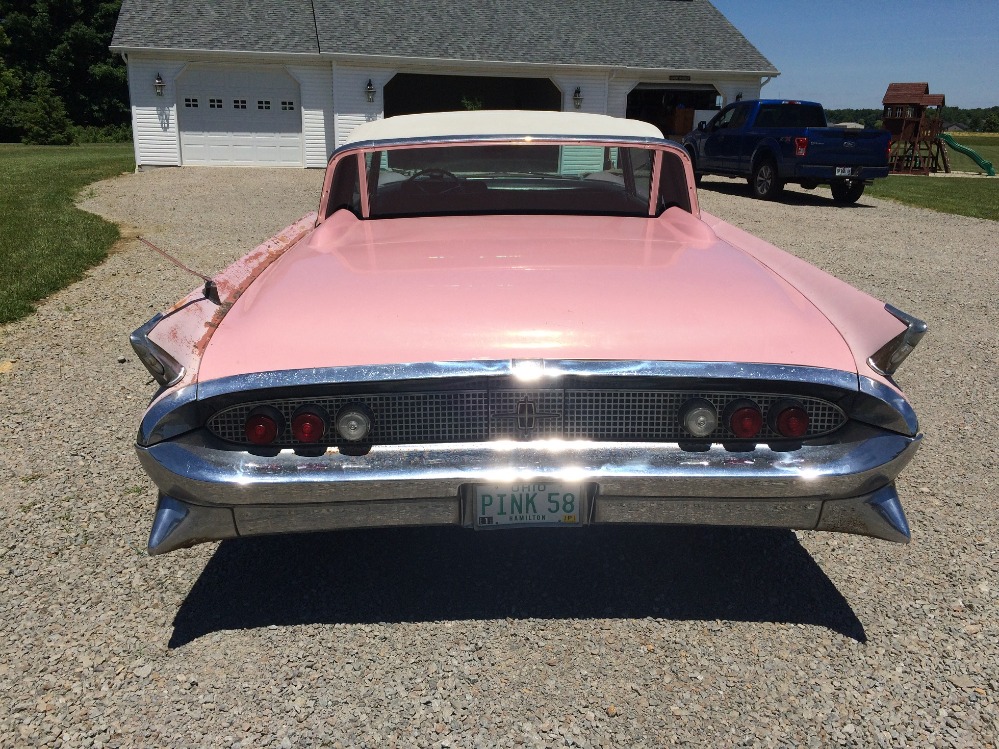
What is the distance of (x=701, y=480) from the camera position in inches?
92.1

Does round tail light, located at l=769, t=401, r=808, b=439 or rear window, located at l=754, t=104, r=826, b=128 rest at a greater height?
rear window, located at l=754, t=104, r=826, b=128

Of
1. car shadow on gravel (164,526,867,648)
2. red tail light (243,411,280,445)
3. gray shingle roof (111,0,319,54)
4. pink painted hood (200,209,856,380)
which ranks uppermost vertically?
gray shingle roof (111,0,319,54)

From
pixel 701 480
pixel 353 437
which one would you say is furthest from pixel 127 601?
pixel 701 480

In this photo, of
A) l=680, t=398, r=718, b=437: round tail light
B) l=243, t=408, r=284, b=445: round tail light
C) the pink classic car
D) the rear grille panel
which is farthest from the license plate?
l=243, t=408, r=284, b=445: round tail light

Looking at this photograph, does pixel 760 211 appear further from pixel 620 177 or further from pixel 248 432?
pixel 248 432

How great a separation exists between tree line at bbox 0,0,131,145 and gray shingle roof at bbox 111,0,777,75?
21.5 metres

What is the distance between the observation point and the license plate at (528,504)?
2.35m

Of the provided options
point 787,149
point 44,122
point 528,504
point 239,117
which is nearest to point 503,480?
point 528,504

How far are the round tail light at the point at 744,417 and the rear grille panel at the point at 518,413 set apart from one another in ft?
0.08

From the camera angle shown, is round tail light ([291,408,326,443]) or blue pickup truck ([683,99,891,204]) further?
blue pickup truck ([683,99,891,204])

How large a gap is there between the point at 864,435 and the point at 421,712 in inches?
59.6

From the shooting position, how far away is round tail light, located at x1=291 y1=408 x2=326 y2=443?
232 centimetres

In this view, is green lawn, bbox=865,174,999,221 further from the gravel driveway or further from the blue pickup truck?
the gravel driveway

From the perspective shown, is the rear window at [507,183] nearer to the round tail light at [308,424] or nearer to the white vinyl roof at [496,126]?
the white vinyl roof at [496,126]
